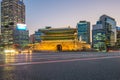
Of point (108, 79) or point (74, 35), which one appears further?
point (74, 35)

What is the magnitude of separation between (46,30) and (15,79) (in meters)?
159

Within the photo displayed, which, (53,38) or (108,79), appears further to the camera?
(53,38)

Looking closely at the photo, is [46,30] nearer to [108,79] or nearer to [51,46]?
[51,46]

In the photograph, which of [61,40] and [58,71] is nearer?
[58,71]

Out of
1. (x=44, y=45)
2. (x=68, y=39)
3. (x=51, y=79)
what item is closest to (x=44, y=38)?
(x=44, y=45)

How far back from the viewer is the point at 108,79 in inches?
305

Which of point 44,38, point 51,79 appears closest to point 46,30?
point 44,38

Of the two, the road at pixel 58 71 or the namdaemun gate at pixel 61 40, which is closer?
the road at pixel 58 71

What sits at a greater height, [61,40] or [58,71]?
[61,40]

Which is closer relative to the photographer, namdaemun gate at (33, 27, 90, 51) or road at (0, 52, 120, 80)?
road at (0, 52, 120, 80)

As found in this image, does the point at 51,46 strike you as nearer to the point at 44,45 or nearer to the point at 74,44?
the point at 44,45

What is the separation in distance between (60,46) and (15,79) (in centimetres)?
15631

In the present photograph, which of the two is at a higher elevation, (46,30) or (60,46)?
(46,30)

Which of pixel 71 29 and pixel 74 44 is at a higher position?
pixel 71 29
